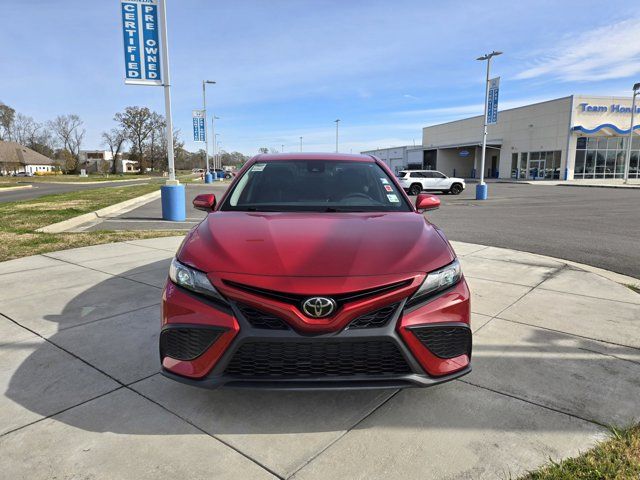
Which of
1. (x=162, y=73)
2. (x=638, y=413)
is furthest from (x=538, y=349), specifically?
(x=162, y=73)

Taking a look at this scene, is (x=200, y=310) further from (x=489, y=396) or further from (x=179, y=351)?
(x=489, y=396)

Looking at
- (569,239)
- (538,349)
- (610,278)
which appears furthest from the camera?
(569,239)

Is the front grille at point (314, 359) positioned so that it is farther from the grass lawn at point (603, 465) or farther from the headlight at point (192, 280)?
the grass lawn at point (603, 465)

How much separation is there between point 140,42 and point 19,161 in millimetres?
87282

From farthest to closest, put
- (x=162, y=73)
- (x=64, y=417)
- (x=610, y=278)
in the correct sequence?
(x=162, y=73) < (x=610, y=278) < (x=64, y=417)

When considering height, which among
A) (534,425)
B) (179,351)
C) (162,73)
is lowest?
(534,425)

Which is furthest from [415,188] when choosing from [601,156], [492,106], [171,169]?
[601,156]

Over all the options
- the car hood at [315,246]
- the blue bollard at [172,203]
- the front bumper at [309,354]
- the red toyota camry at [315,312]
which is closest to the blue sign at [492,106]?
the blue bollard at [172,203]

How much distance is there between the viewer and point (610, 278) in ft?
18.9

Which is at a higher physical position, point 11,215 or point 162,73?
point 162,73

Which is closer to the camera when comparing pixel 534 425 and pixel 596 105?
pixel 534 425

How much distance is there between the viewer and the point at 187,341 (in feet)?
7.62

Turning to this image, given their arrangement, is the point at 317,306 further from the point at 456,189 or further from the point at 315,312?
the point at 456,189

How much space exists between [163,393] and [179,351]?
1.97 feet
